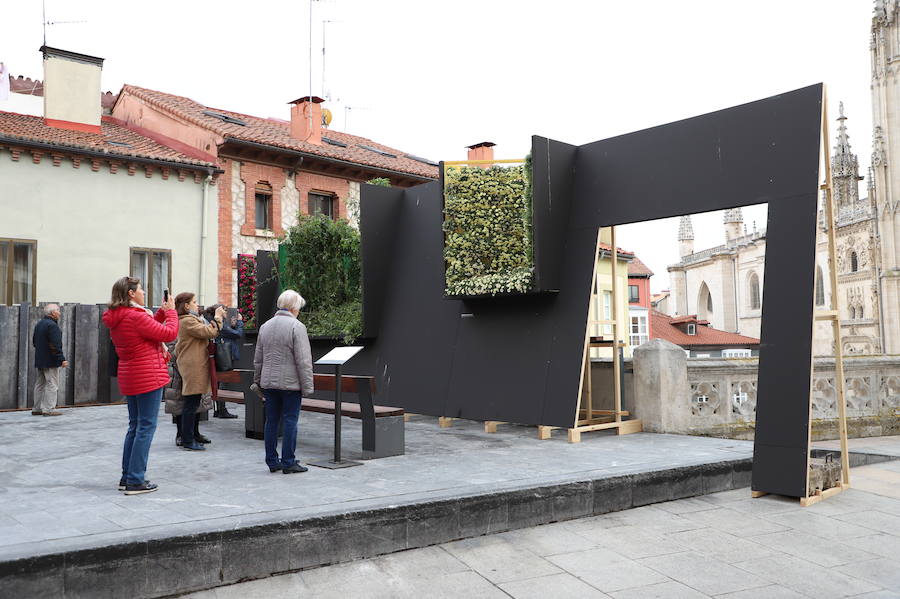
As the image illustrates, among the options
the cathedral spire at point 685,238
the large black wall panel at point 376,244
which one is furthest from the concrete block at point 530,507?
the cathedral spire at point 685,238

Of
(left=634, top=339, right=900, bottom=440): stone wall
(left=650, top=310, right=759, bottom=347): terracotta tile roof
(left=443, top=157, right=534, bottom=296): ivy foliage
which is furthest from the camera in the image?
(left=650, top=310, right=759, bottom=347): terracotta tile roof

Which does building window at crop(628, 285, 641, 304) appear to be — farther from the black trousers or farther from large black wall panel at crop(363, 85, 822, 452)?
the black trousers

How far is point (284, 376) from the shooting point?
6629 millimetres

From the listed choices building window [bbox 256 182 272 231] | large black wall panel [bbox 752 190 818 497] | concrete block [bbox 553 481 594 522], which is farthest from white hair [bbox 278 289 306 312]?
building window [bbox 256 182 272 231]

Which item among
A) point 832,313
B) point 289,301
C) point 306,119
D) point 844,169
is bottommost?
point 832,313

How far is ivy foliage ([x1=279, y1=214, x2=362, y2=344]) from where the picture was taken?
12078 millimetres

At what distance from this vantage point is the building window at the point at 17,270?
19109 mm

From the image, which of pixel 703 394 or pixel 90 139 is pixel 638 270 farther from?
pixel 703 394

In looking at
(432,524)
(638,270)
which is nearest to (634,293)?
(638,270)

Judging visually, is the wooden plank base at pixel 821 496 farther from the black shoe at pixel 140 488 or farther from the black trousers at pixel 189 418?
the black trousers at pixel 189 418

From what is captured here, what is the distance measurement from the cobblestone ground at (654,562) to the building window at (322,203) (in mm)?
21031

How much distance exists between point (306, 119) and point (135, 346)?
23.1 metres

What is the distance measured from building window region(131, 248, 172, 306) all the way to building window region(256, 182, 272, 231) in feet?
12.0

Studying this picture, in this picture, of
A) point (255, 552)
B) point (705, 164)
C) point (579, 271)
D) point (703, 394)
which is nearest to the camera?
point (255, 552)
